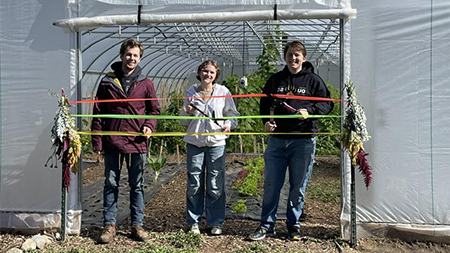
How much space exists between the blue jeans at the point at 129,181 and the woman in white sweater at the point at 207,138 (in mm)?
460

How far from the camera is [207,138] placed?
4578mm

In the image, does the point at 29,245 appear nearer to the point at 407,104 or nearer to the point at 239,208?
the point at 239,208

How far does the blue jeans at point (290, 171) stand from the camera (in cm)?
448

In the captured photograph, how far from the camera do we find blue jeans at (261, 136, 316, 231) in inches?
176

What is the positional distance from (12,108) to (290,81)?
2740mm

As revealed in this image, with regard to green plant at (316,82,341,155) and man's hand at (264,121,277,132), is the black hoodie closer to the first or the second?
man's hand at (264,121,277,132)

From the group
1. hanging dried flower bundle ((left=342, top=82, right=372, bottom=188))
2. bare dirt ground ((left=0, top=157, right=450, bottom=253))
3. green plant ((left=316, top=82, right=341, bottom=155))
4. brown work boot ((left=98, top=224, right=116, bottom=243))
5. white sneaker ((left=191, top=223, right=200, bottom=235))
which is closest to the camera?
hanging dried flower bundle ((left=342, top=82, right=372, bottom=188))

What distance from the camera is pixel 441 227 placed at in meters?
4.57

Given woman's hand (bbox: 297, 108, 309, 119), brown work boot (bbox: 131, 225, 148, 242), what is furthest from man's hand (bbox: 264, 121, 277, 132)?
brown work boot (bbox: 131, 225, 148, 242)

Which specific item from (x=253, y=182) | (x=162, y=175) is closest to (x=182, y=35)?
(x=162, y=175)

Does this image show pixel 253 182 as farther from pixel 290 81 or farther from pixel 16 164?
pixel 16 164

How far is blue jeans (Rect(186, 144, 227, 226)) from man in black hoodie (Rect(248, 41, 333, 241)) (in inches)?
16.7

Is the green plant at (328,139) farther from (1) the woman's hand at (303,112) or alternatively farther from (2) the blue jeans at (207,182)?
(1) the woman's hand at (303,112)

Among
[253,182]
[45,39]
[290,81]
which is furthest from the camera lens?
[253,182]
